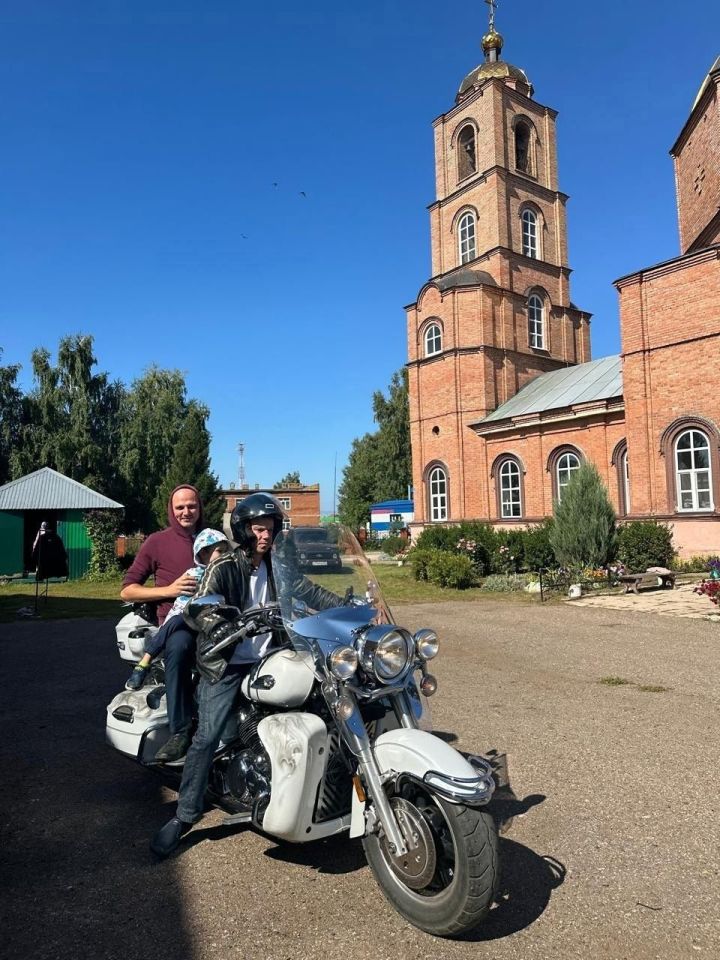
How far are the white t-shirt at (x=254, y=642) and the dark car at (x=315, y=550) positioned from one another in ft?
1.07

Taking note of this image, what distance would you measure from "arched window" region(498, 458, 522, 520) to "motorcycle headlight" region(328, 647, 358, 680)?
79.2 feet

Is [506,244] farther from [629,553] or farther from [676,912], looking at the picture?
[676,912]

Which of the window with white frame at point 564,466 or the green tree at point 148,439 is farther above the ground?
the green tree at point 148,439

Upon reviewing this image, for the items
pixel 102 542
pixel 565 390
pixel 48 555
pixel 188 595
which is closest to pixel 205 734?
pixel 188 595

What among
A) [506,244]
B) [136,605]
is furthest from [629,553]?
[506,244]

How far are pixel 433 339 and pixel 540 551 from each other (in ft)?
45.8

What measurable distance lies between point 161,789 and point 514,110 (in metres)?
34.4

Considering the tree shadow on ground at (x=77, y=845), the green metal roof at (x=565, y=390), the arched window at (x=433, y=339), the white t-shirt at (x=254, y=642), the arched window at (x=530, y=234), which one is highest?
the arched window at (x=530, y=234)

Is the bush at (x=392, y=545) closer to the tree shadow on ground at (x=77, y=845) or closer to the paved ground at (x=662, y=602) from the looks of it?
the paved ground at (x=662, y=602)

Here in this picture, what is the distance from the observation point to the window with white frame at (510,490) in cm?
2639

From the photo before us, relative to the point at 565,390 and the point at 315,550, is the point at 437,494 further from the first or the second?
the point at 315,550

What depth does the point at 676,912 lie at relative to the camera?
2736mm

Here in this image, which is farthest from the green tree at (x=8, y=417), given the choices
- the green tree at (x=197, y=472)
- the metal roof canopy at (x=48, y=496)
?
the metal roof canopy at (x=48, y=496)

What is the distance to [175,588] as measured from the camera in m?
3.89
